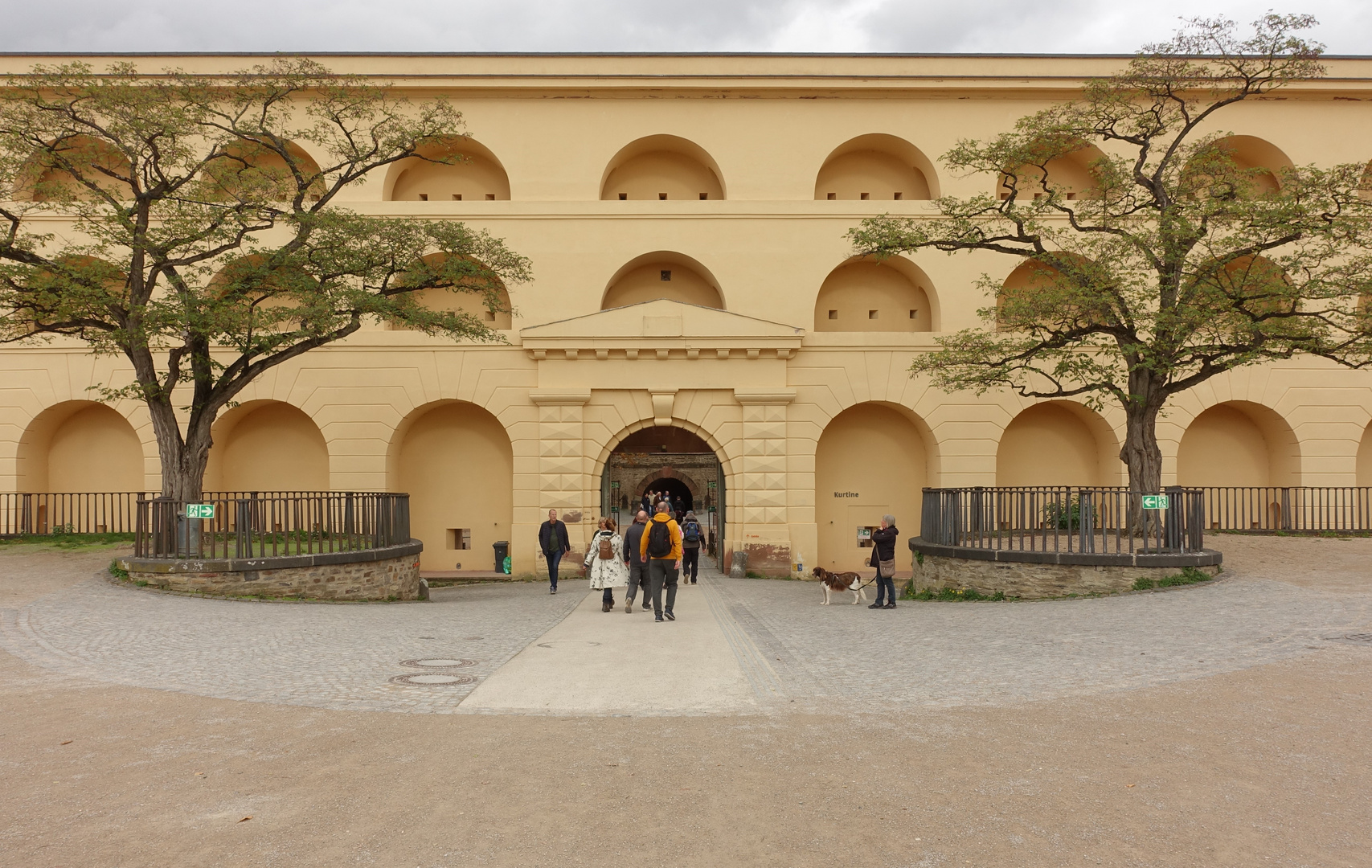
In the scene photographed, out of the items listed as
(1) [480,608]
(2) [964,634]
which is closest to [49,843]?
(2) [964,634]

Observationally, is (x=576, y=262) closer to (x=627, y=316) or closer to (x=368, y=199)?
(x=627, y=316)

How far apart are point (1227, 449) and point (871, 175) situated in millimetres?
11915

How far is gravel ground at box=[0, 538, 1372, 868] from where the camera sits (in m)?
4.38

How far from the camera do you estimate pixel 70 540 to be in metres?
18.7

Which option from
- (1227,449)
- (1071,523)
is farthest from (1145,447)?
(1227,449)

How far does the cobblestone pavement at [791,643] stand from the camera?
775 cm

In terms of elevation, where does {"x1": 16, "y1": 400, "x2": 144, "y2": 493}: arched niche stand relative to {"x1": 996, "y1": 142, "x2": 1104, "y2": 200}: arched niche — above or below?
below

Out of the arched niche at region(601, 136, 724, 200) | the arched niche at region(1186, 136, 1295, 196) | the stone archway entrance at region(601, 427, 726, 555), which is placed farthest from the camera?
Answer: the stone archway entrance at region(601, 427, 726, 555)

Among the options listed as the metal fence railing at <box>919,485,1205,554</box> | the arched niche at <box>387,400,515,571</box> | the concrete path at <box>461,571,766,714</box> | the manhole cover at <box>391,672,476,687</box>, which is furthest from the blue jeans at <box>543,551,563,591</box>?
the manhole cover at <box>391,672,476,687</box>

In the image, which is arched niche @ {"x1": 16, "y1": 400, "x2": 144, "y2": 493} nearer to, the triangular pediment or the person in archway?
the triangular pediment

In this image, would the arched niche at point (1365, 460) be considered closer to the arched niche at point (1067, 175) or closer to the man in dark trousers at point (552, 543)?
the arched niche at point (1067, 175)

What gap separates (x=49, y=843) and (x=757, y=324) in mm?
18013

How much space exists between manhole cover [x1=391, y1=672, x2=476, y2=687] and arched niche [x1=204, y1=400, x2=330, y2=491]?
15990 millimetres

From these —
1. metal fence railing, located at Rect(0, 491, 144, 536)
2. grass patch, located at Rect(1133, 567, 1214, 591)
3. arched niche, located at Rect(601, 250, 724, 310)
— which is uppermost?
arched niche, located at Rect(601, 250, 724, 310)
